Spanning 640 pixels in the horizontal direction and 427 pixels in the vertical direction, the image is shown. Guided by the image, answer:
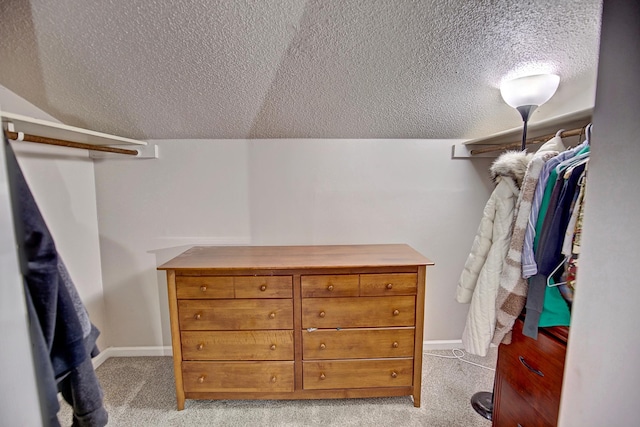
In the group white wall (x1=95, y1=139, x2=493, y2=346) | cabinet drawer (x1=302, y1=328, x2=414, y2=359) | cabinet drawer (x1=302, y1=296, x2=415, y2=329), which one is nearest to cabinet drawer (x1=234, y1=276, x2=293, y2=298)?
cabinet drawer (x1=302, y1=296, x2=415, y2=329)

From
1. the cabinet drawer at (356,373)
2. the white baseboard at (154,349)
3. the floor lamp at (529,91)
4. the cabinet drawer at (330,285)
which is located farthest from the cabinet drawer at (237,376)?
the floor lamp at (529,91)

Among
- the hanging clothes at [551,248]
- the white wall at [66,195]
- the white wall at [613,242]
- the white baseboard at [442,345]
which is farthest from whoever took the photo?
the white baseboard at [442,345]

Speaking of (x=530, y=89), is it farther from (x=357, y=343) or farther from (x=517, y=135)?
(x=357, y=343)

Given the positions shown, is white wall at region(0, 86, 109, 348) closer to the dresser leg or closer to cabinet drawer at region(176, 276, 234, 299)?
cabinet drawer at region(176, 276, 234, 299)

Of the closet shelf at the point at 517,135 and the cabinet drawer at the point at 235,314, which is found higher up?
the closet shelf at the point at 517,135

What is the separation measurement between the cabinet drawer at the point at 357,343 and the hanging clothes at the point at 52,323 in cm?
95

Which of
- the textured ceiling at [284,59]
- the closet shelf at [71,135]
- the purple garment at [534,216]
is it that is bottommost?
the purple garment at [534,216]

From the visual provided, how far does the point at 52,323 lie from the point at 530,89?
1723mm

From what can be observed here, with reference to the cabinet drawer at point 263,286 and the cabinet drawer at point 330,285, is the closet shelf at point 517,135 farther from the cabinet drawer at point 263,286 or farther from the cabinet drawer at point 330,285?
the cabinet drawer at point 263,286

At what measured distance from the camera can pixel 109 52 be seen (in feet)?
3.63

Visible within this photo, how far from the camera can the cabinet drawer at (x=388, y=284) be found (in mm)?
1355

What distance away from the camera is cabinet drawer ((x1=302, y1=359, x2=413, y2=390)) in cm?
139

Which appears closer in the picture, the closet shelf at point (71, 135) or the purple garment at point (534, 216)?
the closet shelf at point (71, 135)

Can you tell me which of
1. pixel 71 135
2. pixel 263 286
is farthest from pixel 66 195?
pixel 263 286
